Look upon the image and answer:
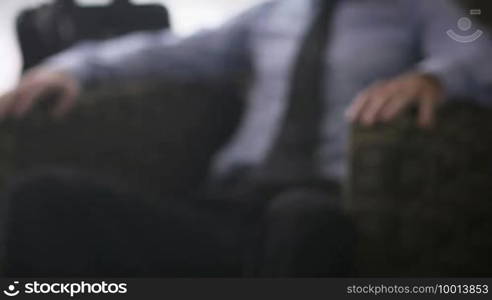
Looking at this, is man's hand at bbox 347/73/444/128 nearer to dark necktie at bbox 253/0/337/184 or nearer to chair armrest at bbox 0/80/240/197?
dark necktie at bbox 253/0/337/184

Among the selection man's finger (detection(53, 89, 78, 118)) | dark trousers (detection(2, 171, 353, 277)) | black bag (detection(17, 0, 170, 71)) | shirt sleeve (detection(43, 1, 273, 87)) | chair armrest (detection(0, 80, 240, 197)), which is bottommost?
dark trousers (detection(2, 171, 353, 277))

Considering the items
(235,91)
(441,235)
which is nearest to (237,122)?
(235,91)

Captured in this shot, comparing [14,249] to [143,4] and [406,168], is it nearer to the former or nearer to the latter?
[143,4]

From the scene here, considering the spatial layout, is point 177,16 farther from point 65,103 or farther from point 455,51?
point 455,51

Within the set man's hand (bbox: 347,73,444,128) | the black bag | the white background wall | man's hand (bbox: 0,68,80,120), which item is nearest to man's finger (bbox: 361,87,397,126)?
man's hand (bbox: 347,73,444,128)

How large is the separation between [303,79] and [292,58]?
0.05 m

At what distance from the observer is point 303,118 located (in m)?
1.50

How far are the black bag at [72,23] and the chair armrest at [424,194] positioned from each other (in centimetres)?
52

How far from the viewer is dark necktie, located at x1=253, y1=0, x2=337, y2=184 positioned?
1491 millimetres

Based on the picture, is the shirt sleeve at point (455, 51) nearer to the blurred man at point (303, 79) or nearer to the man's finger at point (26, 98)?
the blurred man at point (303, 79)

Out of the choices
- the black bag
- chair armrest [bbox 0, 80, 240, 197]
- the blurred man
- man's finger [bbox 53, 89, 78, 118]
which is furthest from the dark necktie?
man's finger [bbox 53, 89, 78, 118]

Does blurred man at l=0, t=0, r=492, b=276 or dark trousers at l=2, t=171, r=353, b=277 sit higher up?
blurred man at l=0, t=0, r=492, b=276

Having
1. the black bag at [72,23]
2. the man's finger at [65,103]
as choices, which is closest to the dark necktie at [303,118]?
the black bag at [72,23]

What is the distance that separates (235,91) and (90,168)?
1.13 ft
